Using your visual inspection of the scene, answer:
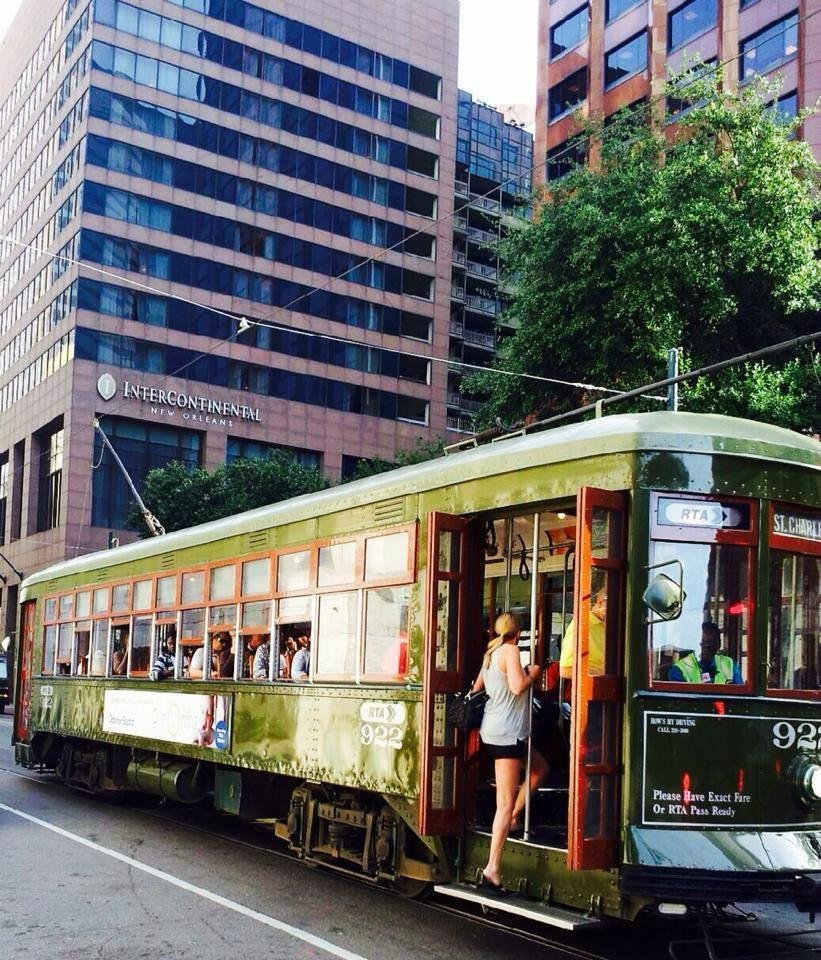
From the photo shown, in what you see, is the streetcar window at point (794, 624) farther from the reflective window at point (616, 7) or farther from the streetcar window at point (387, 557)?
the reflective window at point (616, 7)

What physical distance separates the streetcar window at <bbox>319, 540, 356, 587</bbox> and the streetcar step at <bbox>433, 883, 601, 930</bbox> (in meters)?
2.58

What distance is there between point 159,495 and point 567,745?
35.4 m

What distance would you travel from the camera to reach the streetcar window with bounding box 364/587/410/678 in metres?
8.91

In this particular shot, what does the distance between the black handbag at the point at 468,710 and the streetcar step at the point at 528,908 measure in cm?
101

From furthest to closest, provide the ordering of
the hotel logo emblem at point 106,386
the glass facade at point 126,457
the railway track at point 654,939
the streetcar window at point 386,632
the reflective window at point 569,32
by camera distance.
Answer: the glass facade at point 126,457 → the hotel logo emblem at point 106,386 → the reflective window at point 569,32 → the streetcar window at point 386,632 → the railway track at point 654,939

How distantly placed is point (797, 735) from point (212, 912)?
4.08 metres

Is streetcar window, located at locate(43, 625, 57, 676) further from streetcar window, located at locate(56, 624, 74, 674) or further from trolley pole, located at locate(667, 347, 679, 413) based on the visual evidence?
trolley pole, located at locate(667, 347, 679, 413)

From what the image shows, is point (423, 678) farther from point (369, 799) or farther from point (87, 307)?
point (87, 307)

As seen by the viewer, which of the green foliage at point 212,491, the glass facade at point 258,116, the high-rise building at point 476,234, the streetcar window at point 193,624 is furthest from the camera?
the high-rise building at point 476,234

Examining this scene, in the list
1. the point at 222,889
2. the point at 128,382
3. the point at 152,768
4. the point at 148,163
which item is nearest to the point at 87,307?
the point at 128,382

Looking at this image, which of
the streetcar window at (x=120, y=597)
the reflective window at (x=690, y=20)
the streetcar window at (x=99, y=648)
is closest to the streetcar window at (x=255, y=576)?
the streetcar window at (x=120, y=597)

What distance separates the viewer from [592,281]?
24.1m

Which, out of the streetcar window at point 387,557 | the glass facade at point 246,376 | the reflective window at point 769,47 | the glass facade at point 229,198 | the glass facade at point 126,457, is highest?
the glass facade at point 229,198

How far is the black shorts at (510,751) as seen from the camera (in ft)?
25.9
